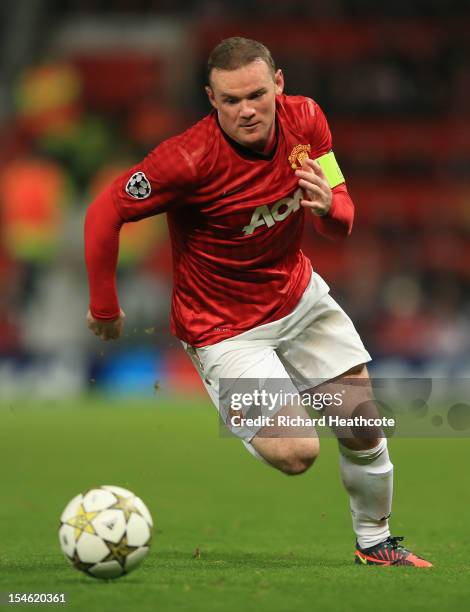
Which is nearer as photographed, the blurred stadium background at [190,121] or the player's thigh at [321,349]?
the player's thigh at [321,349]

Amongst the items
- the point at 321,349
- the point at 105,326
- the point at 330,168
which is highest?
the point at 330,168

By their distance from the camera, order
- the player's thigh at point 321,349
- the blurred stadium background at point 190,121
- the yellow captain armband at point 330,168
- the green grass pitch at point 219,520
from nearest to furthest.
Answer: the green grass pitch at point 219,520
the yellow captain armband at point 330,168
the player's thigh at point 321,349
the blurred stadium background at point 190,121

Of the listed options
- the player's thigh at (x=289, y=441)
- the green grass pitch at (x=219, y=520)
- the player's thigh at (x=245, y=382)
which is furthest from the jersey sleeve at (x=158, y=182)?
the green grass pitch at (x=219, y=520)

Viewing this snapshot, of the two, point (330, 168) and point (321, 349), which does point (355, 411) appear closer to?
point (321, 349)

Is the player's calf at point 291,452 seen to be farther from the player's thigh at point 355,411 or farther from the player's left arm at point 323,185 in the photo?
the player's left arm at point 323,185

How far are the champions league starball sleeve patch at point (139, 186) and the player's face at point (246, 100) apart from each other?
1.36 ft

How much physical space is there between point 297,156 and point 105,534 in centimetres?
186

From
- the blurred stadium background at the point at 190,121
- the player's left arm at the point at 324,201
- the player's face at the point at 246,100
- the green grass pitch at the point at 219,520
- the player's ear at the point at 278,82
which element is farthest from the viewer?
the blurred stadium background at the point at 190,121

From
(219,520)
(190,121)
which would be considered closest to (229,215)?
(219,520)

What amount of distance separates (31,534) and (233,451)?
602 cm

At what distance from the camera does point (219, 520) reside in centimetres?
771

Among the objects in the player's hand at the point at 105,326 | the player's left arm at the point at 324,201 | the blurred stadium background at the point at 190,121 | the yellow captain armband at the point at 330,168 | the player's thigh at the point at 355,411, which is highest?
the blurred stadium background at the point at 190,121

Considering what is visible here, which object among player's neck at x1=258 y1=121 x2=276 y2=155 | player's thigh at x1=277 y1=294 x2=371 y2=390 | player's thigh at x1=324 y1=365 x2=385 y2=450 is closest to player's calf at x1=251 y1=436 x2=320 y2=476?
player's thigh at x1=324 y1=365 x2=385 y2=450

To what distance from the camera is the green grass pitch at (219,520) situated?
4785mm
